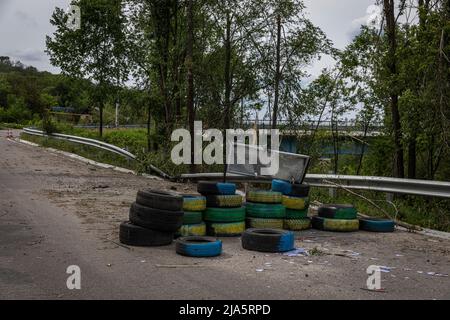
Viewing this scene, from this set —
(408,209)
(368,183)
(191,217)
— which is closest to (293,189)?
(191,217)

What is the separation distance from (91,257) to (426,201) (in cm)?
1111

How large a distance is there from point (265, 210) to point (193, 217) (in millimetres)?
1420

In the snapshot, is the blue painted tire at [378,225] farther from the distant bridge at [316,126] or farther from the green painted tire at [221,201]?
the distant bridge at [316,126]

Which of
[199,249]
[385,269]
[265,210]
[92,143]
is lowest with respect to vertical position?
[385,269]

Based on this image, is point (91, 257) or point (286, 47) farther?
point (286, 47)

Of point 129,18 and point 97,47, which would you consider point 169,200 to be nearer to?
point 129,18

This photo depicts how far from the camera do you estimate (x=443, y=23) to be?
1414 cm

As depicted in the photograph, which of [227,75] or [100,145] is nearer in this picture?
[227,75]

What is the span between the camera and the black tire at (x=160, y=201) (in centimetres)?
814

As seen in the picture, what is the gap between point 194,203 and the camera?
912cm

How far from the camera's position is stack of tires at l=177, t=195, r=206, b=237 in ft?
29.5

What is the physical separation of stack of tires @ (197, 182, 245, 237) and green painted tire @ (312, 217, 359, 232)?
5.50ft

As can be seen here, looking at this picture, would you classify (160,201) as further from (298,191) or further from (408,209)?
(408,209)
